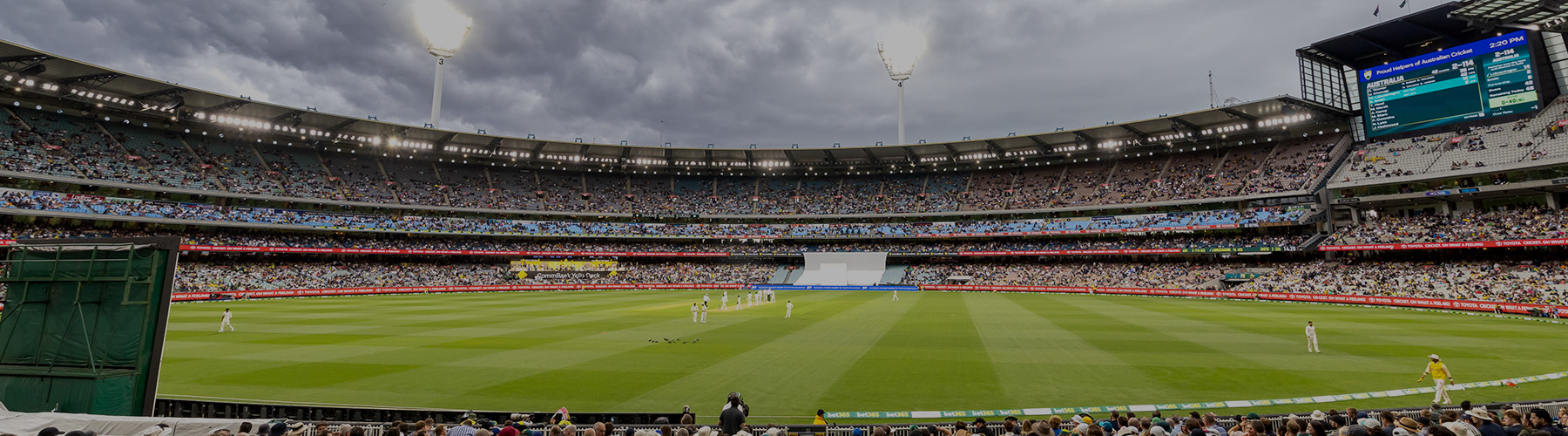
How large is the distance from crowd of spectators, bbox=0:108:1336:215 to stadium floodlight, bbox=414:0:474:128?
61.7ft

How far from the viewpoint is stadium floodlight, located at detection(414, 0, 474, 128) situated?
2144 inches

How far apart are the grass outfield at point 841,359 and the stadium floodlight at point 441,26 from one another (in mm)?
32634

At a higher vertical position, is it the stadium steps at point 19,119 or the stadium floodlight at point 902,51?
the stadium floodlight at point 902,51

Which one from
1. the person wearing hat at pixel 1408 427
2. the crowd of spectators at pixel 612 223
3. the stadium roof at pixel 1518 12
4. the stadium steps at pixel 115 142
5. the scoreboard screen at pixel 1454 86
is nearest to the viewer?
the person wearing hat at pixel 1408 427

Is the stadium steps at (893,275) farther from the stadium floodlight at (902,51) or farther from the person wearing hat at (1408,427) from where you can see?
the person wearing hat at (1408,427)

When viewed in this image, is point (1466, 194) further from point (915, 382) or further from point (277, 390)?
point (277, 390)

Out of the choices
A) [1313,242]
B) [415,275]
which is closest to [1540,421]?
[1313,242]

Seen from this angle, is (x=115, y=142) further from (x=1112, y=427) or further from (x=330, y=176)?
(x=1112, y=427)

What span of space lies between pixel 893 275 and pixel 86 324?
65390mm

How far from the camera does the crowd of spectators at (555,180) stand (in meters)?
51.1

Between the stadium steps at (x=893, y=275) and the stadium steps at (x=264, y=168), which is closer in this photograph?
the stadium steps at (x=264, y=168)

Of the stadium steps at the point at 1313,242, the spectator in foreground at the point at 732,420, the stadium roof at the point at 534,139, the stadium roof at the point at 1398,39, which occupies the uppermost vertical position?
A: the stadium roof at the point at 1398,39

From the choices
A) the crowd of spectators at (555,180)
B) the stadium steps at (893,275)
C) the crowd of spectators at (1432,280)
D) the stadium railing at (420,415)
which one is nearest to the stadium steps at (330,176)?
the crowd of spectators at (555,180)

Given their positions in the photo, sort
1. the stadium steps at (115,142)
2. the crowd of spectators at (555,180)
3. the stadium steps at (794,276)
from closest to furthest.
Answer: the crowd of spectators at (555,180) → the stadium steps at (115,142) → the stadium steps at (794,276)
